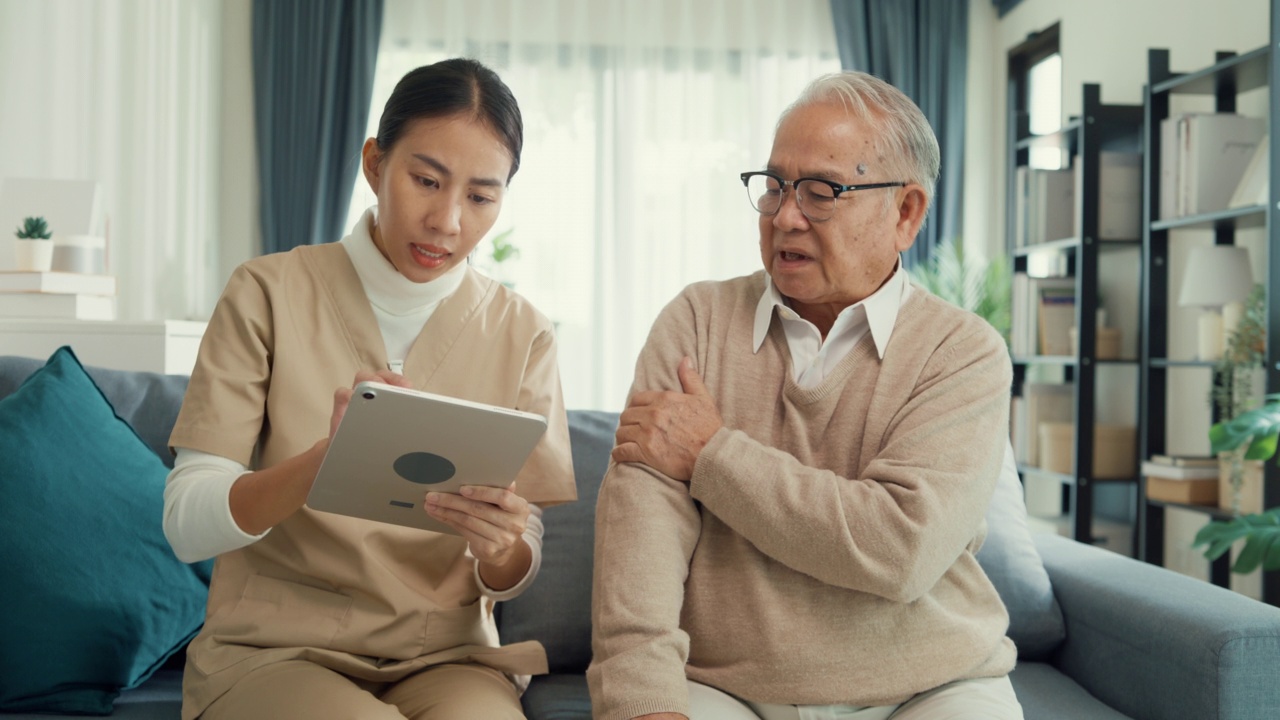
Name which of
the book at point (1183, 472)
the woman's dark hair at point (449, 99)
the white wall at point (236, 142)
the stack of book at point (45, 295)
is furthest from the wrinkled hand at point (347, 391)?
the white wall at point (236, 142)

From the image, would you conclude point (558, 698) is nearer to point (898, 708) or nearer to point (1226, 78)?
point (898, 708)

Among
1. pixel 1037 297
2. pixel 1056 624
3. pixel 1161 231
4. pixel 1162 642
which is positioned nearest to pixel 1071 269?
pixel 1037 297

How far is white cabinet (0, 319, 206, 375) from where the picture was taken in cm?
246

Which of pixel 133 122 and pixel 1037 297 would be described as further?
pixel 1037 297

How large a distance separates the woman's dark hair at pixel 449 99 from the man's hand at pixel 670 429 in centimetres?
40

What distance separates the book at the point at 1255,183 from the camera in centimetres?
322

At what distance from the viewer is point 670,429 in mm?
1347

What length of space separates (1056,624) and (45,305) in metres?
2.46

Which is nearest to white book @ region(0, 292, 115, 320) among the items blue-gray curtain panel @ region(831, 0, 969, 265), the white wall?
the white wall

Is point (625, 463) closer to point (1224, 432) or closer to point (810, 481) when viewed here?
point (810, 481)

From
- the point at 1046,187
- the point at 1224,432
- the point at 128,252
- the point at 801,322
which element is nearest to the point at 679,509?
the point at 801,322

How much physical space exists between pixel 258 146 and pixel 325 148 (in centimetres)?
36

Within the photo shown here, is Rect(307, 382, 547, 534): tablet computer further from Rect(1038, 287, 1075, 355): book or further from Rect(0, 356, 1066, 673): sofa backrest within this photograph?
Rect(1038, 287, 1075, 355): book

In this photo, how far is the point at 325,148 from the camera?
505 cm
